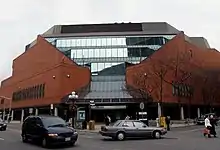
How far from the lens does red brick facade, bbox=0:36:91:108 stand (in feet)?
209

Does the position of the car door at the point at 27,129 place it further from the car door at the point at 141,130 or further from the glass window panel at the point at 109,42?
the glass window panel at the point at 109,42

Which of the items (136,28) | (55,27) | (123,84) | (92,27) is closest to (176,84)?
(123,84)

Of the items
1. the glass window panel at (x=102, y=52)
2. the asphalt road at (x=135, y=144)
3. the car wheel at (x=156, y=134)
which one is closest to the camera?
the asphalt road at (x=135, y=144)

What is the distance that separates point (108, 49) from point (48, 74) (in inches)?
713

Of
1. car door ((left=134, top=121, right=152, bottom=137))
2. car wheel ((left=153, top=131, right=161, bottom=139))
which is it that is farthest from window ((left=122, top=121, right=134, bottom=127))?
car wheel ((left=153, top=131, right=161, bottom=139))

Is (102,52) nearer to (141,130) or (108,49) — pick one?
(108,49)

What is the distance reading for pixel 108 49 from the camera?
263ft

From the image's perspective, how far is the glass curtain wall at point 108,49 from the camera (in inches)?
3078

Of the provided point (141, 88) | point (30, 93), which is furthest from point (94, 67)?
point (141, 88)

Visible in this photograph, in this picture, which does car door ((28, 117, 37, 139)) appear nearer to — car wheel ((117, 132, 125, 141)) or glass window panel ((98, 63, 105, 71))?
car wheel ((117, 132, 125, 141))

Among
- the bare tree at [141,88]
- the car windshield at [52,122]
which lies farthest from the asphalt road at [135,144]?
the bare tree at [141,88]

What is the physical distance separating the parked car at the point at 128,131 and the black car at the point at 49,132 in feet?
16.9

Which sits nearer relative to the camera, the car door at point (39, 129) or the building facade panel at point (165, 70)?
the car door at point (39, 129)

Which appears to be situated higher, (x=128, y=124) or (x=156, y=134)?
(x=128, y=124)
